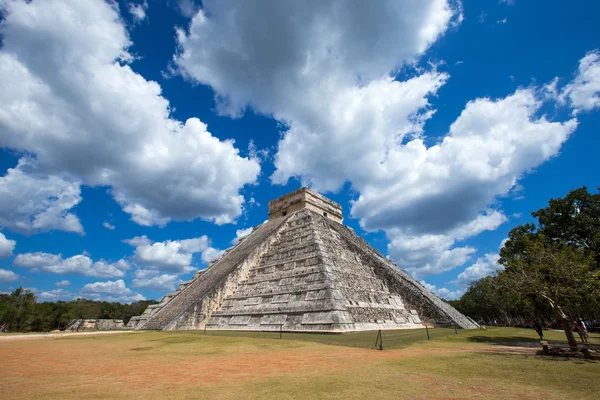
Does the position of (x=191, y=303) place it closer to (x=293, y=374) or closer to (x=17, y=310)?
(x=293, y=374)

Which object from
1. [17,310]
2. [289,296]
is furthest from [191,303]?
[17,310]

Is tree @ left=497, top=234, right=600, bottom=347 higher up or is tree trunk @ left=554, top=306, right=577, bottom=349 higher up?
tree @ left=497, top=234, right=600, bottom=347

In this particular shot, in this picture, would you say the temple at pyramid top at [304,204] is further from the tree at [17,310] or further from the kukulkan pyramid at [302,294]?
the tree at [17,310]

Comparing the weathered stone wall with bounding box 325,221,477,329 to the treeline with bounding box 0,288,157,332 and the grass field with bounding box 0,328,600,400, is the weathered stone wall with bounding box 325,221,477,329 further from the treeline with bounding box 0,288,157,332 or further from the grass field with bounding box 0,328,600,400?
the treeline with bounding box 0,288,157,332

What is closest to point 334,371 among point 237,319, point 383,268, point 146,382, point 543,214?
point 146,382

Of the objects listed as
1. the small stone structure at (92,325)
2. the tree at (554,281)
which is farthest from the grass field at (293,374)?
the small stone structure at (92,325)

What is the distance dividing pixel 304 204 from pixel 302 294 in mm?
11184

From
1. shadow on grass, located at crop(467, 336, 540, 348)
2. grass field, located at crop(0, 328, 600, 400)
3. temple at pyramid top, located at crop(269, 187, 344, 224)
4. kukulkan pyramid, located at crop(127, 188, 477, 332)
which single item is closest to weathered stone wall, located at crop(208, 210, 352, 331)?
kukulkan pyramid, located at crop(127, 188, 477, 332)

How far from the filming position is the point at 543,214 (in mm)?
17453

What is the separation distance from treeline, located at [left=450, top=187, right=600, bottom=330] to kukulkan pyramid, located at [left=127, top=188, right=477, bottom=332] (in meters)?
4.41

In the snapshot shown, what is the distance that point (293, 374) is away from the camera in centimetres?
490

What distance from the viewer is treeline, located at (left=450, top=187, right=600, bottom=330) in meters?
8.21

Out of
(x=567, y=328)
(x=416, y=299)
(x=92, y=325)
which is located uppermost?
(x=416, y=299)

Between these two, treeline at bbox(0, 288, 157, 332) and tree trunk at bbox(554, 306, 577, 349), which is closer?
tree trunk at bbox(554, 306, 577, 349)
